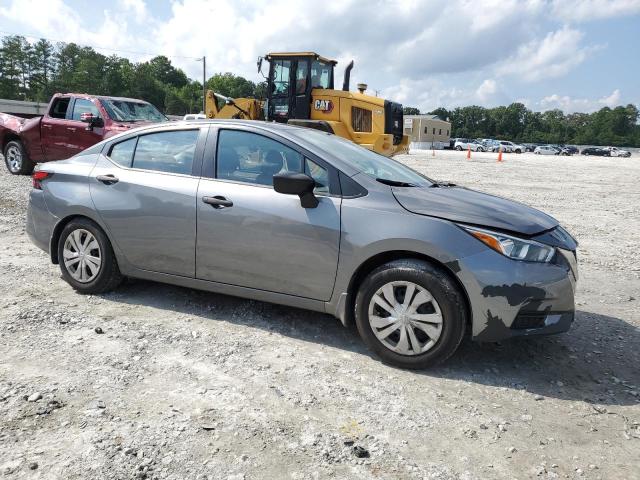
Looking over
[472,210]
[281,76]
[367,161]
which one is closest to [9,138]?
[281,76]

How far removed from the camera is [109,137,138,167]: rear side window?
181 inches

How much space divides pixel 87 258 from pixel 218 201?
4.89ft

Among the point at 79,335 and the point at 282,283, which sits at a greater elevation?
the point at 282,283

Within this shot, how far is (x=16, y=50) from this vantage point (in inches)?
4181

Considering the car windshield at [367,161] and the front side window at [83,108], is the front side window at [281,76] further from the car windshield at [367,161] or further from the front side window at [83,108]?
the car windshield at [367,161]

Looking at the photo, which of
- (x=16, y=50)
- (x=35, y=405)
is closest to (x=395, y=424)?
(x=35, y=405)

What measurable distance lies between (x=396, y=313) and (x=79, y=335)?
2.33 metres

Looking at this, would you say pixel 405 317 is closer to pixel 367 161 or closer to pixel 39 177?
pixel 367 161

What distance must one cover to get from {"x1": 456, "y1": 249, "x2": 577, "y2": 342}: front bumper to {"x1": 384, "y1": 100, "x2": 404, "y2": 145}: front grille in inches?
498

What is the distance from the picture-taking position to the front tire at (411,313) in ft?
11.0

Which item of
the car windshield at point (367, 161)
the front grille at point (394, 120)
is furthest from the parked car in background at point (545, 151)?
the car windshield at point (367, 161)

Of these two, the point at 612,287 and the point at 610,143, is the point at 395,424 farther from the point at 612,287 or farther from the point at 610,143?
the point at 610,143

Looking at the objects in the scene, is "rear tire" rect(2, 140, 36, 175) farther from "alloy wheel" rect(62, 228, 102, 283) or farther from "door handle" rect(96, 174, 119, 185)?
"door handle" rect(96, 174, 119, 185)

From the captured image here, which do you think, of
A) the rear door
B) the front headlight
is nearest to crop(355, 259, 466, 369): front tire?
the front headlight
